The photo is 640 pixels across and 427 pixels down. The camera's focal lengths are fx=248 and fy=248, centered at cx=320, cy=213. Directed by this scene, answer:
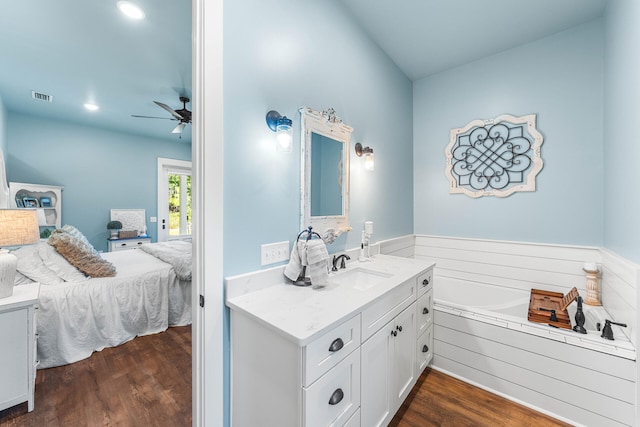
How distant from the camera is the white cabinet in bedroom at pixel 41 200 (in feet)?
11.7

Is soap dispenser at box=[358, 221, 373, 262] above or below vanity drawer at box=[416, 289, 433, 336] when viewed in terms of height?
above

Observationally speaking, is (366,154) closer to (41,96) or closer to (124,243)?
(41,96)

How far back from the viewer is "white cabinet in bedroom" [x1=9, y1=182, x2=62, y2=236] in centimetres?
356

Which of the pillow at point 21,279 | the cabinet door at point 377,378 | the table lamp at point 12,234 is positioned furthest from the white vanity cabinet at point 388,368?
the pillow at point 21,279

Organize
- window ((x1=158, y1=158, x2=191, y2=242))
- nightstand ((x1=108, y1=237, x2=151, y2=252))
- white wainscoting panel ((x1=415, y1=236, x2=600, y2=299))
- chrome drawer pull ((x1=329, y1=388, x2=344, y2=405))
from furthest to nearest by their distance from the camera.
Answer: window ((x1=158, y1=158, x2=191, y2=242)), nightstand ((x1=108, y1=237, x2=151, y2=252)), white wainscoting panel ((x1=415, y1=236, x2=600, y2=299)), chrome drawer pull ((x1=329, y1=388, x2=344, y2=405))

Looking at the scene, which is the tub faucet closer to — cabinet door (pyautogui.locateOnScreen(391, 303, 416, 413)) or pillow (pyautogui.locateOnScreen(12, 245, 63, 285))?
cabinet door (pyautogui.locateOnScreen(391, 303, 416, 413))

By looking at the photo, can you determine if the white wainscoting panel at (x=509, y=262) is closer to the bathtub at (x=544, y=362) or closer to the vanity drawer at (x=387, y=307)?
the bathtub at (x=544, y=362)

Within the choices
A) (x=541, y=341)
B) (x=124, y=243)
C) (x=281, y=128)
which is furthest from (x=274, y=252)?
(x=124, y=243)

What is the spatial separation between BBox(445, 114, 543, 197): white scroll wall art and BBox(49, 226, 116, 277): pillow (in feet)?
12.3

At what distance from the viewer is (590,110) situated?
2117mm

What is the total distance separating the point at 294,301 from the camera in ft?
3.82

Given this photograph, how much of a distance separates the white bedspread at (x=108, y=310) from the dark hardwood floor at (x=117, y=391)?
5.1 inches

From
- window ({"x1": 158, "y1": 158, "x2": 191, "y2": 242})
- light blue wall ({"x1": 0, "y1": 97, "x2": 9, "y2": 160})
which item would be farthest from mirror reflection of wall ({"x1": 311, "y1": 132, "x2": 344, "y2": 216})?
window ({"x1": 158, "y1": 158, "x2": 191, "y2": 242})

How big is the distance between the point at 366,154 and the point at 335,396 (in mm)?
1750
